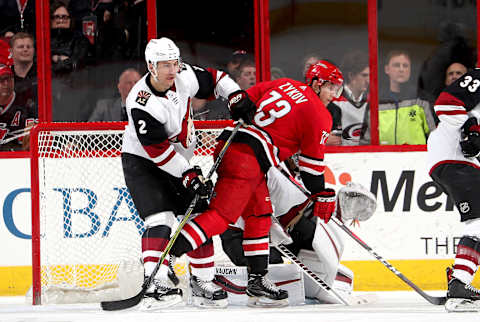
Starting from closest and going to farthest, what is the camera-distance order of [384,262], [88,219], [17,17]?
[384,262] < [88,219] < [17,17]

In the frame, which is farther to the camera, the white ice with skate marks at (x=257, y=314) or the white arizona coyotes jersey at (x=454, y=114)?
the white arizona coyotes jersey at (x=454, y=114)

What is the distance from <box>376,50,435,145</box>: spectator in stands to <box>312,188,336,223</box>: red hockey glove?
1.15 metres

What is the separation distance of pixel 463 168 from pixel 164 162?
4.51 ft

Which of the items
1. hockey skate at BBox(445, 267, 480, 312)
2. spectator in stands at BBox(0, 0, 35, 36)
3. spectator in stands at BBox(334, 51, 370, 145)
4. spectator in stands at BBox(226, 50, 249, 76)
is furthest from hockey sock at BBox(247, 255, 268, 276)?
spectator in stands at BBox(0, 0, 35, 36)

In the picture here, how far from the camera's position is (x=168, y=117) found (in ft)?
12.5

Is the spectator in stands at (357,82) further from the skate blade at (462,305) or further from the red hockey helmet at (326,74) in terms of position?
the skate blade at (462,305)

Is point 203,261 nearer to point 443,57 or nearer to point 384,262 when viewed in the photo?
point 384,262

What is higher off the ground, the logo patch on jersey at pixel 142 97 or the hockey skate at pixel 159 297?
the logo patch on jersey at pixel 142 97

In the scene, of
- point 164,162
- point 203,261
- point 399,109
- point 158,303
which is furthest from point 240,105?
point 399,109

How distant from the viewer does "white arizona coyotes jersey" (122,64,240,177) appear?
3729 mm

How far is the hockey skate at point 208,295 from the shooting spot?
4027 mm

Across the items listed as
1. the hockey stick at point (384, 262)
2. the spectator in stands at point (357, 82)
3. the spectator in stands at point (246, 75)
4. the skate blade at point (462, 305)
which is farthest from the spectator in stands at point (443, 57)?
the skate blade at point (462, 305)

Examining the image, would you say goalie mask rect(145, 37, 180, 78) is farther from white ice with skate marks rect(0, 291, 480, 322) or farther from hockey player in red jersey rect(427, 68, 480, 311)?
hockey player in red jersey rect(427, 68, 480, 311)

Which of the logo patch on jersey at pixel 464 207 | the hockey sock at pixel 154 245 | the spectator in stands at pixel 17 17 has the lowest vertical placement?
the hockey sock at pixel 154 245
